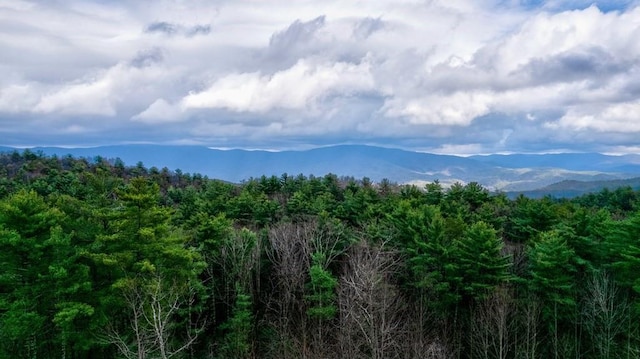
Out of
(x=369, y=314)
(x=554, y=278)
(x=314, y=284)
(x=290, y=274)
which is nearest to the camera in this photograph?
(x=369, y=314)

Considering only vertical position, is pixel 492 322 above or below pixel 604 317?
below

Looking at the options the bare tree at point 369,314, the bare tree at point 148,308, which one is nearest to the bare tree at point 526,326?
the bare tree at point 369,314

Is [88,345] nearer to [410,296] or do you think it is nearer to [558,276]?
[410,296]

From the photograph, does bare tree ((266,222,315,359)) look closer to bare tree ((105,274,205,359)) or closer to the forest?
the forest

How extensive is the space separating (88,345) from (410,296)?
2326 cm

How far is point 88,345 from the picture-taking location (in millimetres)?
27484

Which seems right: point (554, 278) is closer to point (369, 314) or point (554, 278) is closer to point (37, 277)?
point (369, 314)

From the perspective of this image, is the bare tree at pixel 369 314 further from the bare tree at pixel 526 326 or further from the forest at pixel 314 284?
the bare tree at pixel 526 326

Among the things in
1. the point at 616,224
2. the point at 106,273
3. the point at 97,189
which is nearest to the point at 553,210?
the point at 616,224

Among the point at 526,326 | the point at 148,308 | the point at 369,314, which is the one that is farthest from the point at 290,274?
the point at 526,326

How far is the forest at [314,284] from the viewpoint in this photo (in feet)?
88.5

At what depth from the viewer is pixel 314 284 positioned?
113 ft

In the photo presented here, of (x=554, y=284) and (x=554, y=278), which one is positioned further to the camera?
(x=554, y=278)

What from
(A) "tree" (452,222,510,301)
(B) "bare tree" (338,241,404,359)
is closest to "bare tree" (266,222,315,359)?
(B) "bare tree" (338,241,404,359)
